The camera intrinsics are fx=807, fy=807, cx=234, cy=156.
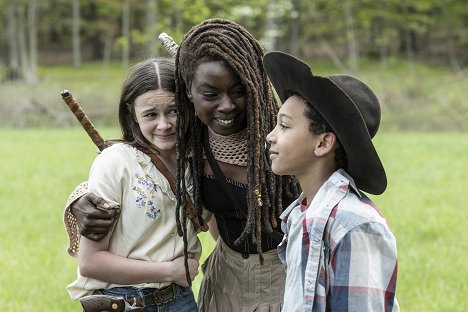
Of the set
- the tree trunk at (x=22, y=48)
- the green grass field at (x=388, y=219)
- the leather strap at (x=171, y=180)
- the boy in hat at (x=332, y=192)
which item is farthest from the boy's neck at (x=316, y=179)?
the tree trunk at (x=22, y=48)

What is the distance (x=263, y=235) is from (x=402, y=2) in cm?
3399

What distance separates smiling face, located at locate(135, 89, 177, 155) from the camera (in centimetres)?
315

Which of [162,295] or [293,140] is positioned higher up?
[293,140]

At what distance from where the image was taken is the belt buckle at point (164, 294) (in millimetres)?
3180

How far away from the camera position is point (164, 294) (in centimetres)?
320

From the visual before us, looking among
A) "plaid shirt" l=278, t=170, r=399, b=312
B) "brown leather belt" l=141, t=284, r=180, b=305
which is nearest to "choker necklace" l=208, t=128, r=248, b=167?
"brown leather belt" l=141, t=284, r=180, b=305

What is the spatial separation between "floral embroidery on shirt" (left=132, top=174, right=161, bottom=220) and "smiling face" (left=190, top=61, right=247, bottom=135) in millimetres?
362

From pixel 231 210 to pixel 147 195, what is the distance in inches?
13.5

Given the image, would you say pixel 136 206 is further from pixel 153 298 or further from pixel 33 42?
pixel 33 42

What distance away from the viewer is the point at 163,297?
10.5 ft

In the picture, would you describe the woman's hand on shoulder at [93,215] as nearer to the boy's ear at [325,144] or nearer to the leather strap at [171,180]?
the leather strap at [171,180]

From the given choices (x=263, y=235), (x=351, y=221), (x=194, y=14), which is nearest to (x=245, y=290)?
(x=263, y=235)

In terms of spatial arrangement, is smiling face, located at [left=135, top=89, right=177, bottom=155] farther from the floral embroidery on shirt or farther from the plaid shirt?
the plaid shirt

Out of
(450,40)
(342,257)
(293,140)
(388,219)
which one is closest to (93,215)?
(293,140)
